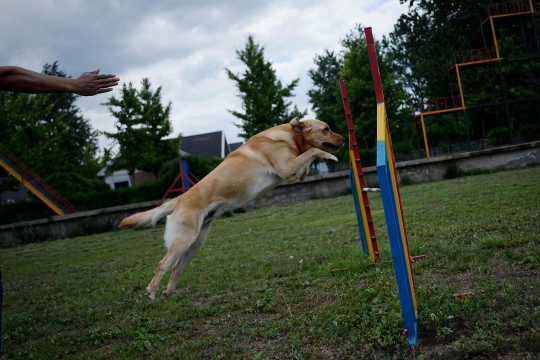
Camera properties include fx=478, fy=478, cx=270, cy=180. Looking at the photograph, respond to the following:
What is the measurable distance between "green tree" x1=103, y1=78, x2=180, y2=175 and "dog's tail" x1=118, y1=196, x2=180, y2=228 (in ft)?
95.3

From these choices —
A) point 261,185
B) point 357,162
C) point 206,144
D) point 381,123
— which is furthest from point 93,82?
point 206,144

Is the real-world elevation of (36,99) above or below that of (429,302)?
above

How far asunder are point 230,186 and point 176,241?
102 centimetres

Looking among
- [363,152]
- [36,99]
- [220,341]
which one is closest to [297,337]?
[220,341]

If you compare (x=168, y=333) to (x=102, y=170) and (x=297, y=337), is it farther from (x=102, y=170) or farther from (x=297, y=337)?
(x=102, y=170)

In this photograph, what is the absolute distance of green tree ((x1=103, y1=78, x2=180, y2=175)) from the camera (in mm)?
35188

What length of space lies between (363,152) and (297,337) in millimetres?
23872

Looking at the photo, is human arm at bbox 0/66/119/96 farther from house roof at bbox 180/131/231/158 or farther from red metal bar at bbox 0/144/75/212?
house roof at bbox 180/131/231/158

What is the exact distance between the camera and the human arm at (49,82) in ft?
9.77

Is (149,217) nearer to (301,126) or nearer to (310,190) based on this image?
(301,126)

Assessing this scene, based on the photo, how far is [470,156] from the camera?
20.4m

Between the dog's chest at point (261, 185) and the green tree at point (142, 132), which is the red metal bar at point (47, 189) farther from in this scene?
the dog's chest at point (261, 185)

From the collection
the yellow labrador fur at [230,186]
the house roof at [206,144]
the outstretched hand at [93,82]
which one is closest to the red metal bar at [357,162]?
the yellow labrador fur at [230,186]

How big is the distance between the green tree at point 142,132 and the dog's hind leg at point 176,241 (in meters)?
29.4
